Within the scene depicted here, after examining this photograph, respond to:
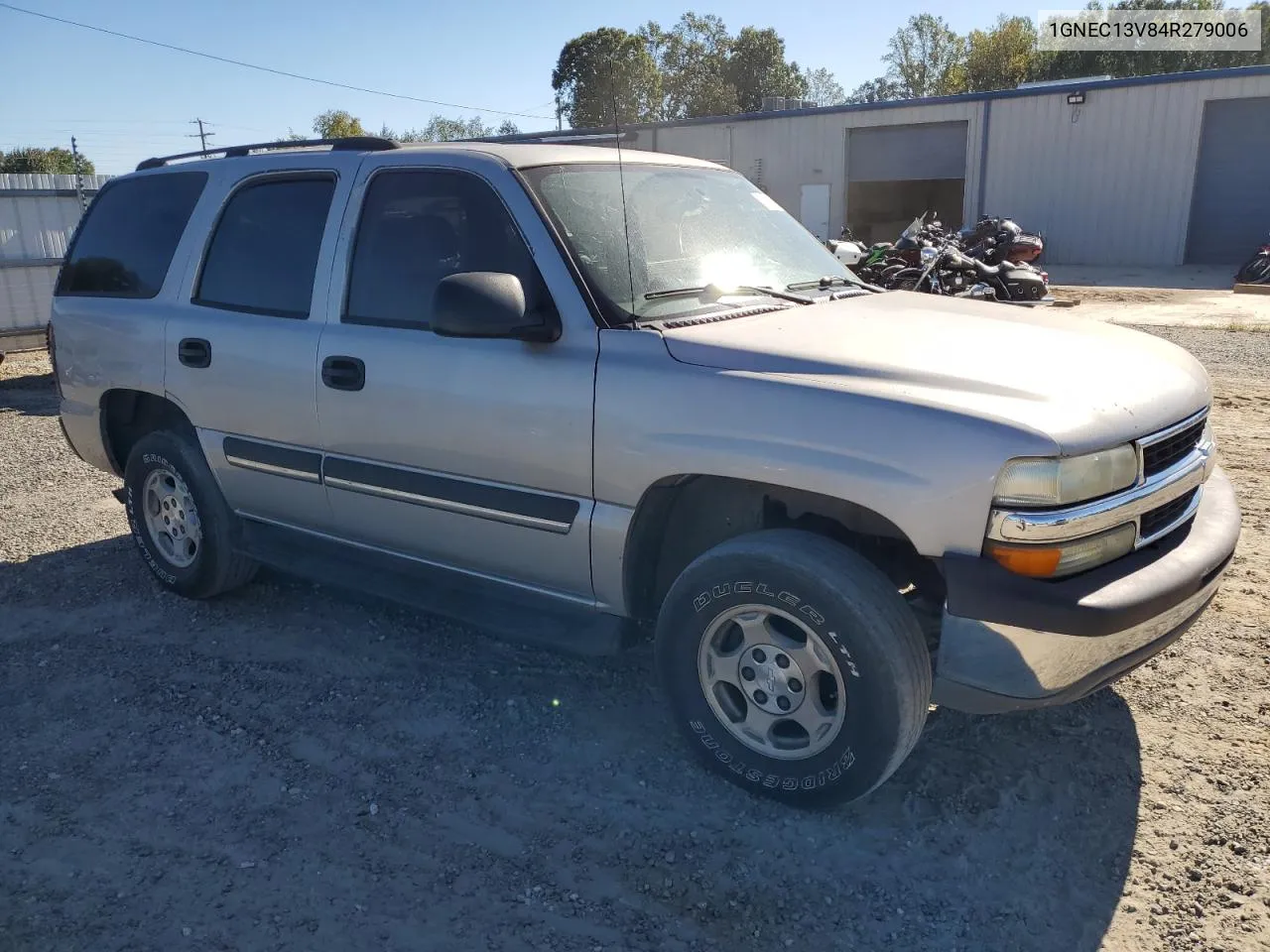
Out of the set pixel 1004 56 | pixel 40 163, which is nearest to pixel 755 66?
pixel 1004 56

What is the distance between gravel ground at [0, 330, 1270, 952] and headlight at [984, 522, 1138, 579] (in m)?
0.88

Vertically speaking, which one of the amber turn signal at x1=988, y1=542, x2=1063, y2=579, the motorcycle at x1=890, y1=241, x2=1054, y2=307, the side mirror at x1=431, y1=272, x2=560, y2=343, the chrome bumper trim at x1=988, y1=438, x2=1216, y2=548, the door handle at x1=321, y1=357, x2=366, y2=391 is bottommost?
the motorcycle at x1=890, y1=241, x2=1054, y2=307

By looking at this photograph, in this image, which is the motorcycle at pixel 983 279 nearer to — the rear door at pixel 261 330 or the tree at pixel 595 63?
the rear door at pixel 261 330

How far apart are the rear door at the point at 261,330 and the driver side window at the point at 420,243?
0.19 m

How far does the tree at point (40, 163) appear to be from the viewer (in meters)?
48.1

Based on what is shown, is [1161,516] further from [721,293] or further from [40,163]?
[40,163]

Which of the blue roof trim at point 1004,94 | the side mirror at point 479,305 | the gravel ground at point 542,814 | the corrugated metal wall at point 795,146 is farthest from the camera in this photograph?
the corrugated metal wall at point 795,146

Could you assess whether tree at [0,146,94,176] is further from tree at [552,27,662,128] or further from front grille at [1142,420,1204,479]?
front grille at [1142,420,1204,479]

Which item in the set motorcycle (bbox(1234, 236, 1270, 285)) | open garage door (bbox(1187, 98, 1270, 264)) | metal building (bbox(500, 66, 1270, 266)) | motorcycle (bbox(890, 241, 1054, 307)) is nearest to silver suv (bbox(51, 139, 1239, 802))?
motorcycle (bbox(890, 241, 1054, 307))

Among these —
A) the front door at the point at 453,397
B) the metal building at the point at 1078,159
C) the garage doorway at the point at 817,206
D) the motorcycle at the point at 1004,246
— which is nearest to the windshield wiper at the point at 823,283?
the front door at the point at 453,397

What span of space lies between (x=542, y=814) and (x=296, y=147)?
3.12 meters

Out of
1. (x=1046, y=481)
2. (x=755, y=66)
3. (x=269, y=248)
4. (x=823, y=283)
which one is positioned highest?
(x=755, y=66)

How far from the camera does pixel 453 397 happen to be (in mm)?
3512

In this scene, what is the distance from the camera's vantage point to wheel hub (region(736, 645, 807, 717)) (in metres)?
2.99
